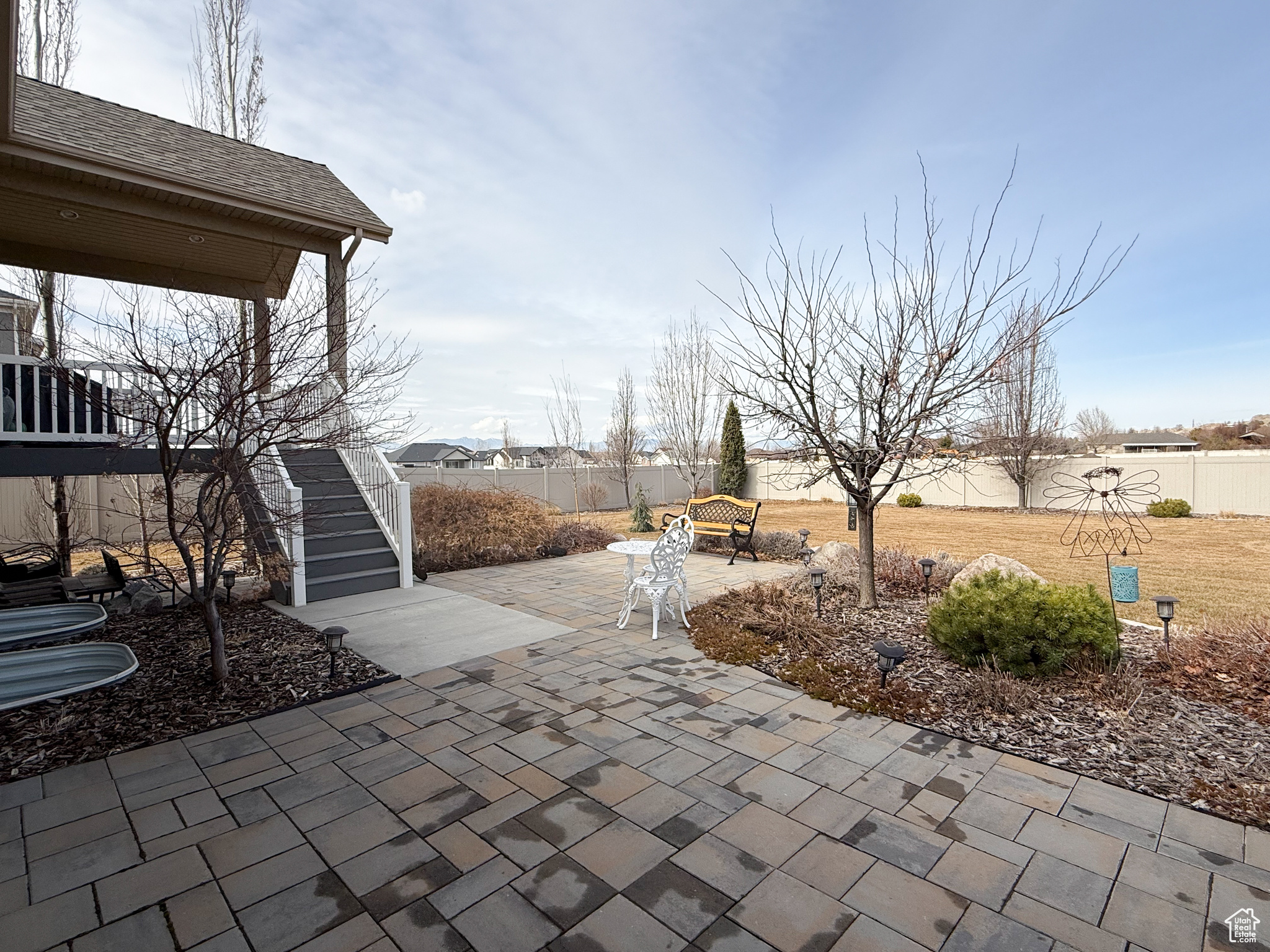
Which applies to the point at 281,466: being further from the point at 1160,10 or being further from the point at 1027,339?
the point at 1160,10

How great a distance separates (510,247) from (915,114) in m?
7.45

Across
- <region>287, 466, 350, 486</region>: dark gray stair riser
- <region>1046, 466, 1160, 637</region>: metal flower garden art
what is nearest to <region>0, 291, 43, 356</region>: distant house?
<region>287, 466, 350, 486</region>: dark gray stair riser

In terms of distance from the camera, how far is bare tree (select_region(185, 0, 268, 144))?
10.4 metres

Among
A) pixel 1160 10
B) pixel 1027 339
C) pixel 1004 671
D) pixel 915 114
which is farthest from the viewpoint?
pixel 915 114

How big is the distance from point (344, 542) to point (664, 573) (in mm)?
3880

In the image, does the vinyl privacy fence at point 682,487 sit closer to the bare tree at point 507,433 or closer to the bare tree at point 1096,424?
the bare tree at point 507,433

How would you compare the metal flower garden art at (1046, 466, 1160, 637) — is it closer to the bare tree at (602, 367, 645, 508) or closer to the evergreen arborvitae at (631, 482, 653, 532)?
the evergreen arborvitae at (631, 482, 653, 532)

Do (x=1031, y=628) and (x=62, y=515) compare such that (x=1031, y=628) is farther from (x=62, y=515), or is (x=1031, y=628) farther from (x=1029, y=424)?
(x=1029, y=424)

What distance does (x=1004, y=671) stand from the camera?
12.5ft

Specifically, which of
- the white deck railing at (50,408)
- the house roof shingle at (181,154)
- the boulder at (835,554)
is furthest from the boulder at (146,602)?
the boulder at (835,554)

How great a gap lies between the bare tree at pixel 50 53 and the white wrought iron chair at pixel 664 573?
756 centimetres

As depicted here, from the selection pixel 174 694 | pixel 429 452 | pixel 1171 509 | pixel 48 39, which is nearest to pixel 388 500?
pixel 174 694

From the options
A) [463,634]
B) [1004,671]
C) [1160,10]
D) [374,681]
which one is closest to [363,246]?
[463,634]

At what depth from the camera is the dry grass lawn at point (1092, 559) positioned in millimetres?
6449
